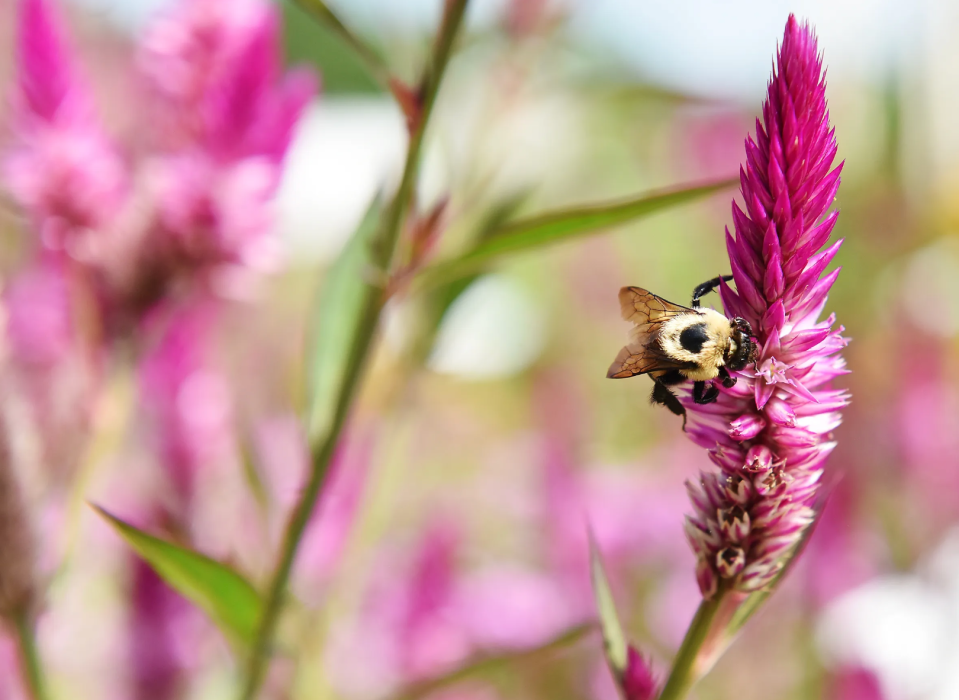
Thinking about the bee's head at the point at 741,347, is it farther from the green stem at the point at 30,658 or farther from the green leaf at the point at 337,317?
the green stem at the point at 30,658

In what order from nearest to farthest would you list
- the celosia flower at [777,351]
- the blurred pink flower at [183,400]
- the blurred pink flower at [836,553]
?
the celosia flower at [777,351], the blurred pink flower at [183,400], the blurred pink flower at [836,553]

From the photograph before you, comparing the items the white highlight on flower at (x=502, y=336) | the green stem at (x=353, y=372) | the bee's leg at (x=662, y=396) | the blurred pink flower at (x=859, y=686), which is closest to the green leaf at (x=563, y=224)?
the green stem at (x=353, y=372)

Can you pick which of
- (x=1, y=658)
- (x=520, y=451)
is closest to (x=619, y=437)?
(x=520, y=451)

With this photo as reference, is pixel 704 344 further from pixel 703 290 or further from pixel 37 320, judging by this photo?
pixel 37 320

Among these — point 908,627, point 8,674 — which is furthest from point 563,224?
point 908,627

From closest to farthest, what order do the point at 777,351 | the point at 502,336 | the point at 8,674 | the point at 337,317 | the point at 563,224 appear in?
the point at 777,351 → the point at 563,224 → the point at 337,317 → the point at 8,674 → the point at 502,336

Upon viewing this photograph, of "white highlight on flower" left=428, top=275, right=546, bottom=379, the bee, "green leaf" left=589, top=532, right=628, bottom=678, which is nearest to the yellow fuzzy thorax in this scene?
the bee
